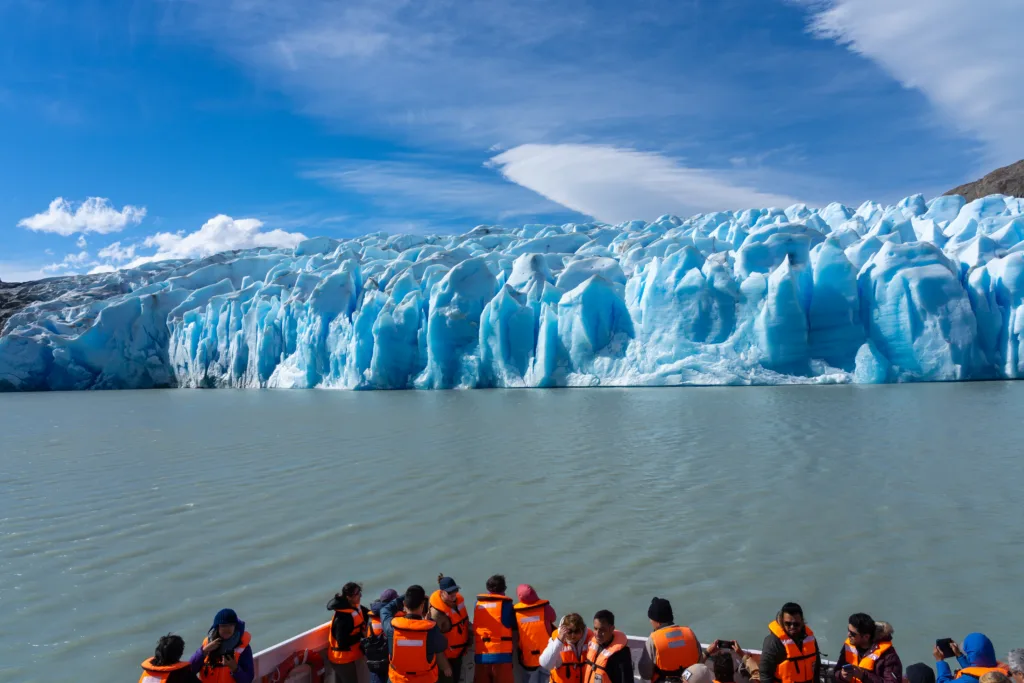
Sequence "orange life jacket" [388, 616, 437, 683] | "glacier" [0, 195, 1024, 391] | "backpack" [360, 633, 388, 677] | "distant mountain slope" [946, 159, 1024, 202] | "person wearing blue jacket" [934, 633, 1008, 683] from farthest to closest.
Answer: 1. "distant mountain slope" [946, 159, 1024, 202]
2. "glacier" [0, 195, 1024, 391]
3. "backpack" [360, 633, 388, 677]
4. "orange life jacket" [388, 616, 437, 683]
5. "person wearing blue jacket" [934, 633, 1008, 683]

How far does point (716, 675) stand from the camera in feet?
9.30

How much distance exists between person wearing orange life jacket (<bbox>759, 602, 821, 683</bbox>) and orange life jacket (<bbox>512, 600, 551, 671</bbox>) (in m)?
1.01

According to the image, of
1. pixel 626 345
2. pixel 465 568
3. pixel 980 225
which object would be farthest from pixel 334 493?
pixel 980 225

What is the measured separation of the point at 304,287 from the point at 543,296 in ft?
38.3

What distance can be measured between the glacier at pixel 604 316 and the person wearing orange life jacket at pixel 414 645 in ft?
64.8

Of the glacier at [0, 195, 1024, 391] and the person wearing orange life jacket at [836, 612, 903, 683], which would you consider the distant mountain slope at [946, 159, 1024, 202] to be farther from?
the person wearing orange life jacket at [836, 612, 903, 683]

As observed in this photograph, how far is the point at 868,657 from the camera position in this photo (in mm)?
2979

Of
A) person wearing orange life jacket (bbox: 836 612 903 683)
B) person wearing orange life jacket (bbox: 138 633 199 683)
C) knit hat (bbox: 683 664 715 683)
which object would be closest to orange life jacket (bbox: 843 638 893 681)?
person wearing orange life jacket (bbox: 836 612 903 683)

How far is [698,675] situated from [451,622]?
1.24 meters

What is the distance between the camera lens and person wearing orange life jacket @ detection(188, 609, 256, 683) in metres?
3.05

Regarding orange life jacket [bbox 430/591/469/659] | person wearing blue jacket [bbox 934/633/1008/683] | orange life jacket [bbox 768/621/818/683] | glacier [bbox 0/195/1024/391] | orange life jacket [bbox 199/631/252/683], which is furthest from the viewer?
glacier [bbox 0/195/1024/391]

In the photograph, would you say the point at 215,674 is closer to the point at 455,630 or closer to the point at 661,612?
the point at 455,630

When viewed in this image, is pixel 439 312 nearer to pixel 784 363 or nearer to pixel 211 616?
pixel 784 363

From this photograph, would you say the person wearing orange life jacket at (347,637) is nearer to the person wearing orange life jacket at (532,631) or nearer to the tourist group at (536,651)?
the tourist group at (536,651)
